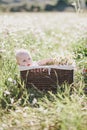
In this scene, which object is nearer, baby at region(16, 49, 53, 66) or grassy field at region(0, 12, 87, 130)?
grassy field at region(0, 12, 87, 130)

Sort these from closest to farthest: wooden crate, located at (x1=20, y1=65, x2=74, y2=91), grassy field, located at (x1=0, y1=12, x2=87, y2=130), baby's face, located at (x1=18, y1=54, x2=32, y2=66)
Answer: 1. grassy field, located at (x1=0, y1=12, x2=87, y2=130)
2. wooden crate, located at (x1=20, y1=65, x2=74, y2=91)
3. baby's face, located at (x1=18, y1=54, x2=32, y2=66)

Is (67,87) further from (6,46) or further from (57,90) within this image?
(6,46)

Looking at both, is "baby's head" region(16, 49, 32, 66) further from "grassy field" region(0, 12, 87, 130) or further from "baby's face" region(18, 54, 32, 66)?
"grassy field" region(0, 12, 87, 130)

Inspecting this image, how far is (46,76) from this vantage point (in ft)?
17.5

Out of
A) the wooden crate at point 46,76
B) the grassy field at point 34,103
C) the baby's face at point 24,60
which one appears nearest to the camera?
the grassy field at point 34,103

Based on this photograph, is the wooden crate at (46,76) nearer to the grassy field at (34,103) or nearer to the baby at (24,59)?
the grassy field at (34,103)

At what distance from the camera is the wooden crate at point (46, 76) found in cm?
529

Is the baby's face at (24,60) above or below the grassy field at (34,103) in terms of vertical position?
above

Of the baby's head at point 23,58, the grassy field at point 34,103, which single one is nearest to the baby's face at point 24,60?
the baby's head at point 23,58

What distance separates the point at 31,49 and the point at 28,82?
1.65 meters

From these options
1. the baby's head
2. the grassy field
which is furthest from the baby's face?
the grassy field

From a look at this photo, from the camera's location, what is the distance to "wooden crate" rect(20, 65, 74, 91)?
5289mm

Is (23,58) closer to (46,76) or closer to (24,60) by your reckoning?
(24,60)

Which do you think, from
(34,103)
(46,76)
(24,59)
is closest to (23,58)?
(24,59)
